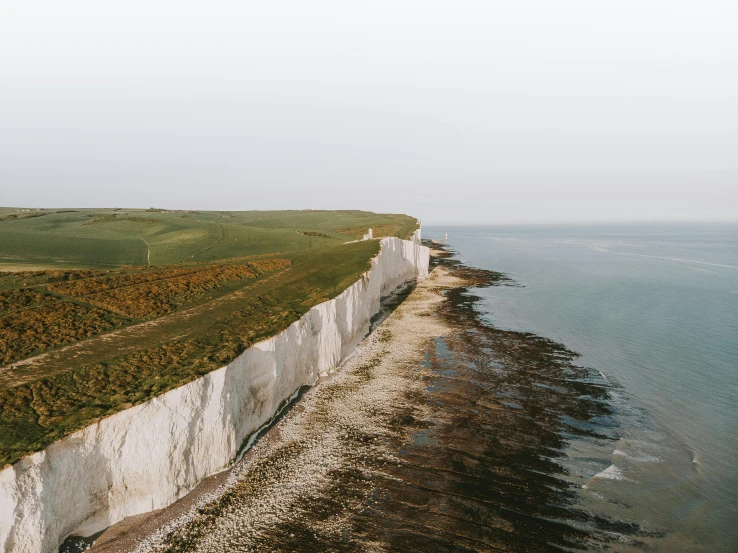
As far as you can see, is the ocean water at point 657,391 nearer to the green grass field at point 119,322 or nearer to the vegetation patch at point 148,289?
the green grass field at point 119,322

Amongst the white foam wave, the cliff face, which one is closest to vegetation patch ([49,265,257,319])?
the cliff face

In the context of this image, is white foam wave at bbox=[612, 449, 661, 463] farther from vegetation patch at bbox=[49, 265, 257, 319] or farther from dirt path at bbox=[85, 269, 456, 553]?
vegetation patch at bbox=[49, 265, 257, 319]

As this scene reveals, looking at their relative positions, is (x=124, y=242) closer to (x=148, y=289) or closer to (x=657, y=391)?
(x=148, y=289)

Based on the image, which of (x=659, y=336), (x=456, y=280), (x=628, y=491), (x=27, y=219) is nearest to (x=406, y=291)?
(x=456, y=280)

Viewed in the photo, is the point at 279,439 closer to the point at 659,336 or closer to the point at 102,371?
the point at 102,371

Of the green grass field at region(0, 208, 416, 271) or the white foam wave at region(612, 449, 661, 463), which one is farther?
the green grass field at region(0, 208, 416, 271)
